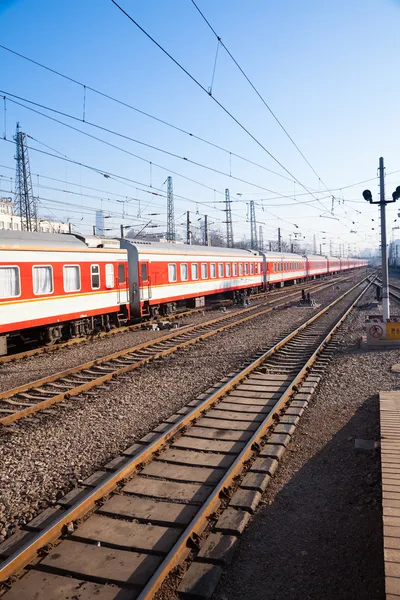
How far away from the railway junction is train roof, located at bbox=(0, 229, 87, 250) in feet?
11.5

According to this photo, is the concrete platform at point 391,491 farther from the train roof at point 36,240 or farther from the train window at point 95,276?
the train window at point 95,276

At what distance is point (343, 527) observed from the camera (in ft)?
16.0

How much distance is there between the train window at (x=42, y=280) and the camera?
13.8m

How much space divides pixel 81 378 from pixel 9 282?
383 cm

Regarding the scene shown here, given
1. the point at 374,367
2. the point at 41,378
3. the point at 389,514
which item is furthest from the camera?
the point at 374,367

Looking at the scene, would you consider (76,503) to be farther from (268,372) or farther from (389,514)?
(268,372)

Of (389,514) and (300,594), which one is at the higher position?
(389,514)

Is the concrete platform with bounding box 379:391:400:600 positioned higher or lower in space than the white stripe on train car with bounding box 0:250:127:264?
lower

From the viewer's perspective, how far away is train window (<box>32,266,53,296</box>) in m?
13.8

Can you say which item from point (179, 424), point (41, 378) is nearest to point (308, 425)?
point (179, 424)

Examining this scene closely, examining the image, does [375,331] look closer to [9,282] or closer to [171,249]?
[9,282]

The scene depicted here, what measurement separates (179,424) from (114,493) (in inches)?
81.9

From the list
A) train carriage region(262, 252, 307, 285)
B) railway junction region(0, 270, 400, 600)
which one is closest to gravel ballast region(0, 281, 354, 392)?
railway junction region(0, 270, 400, 600)

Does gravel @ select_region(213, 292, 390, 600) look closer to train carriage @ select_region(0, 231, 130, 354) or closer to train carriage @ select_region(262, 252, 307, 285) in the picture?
train carriage @ select_region(0, 231, 130, 354)
